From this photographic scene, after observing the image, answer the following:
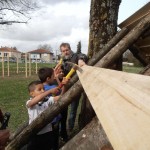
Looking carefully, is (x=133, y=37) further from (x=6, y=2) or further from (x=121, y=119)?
(x=6, y=2)

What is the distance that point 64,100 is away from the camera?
13.8ft

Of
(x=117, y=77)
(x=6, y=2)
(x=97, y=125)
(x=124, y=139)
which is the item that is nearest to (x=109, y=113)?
(x=124, y=139)

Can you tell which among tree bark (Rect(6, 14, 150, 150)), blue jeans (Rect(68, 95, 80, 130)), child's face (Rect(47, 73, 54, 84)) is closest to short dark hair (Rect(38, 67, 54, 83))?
child's face (Rect(47, 73, 54, 84))

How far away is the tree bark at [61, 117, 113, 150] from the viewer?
155 inches

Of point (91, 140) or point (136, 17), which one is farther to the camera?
point (136, 17)

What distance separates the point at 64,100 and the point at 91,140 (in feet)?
1.90

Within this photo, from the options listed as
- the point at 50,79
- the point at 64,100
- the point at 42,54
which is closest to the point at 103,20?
the point at 50,79

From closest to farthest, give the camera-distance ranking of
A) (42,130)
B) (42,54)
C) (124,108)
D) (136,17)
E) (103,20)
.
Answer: (124,108) < (42,130) < (136,17) < (103,20) < (42,54)

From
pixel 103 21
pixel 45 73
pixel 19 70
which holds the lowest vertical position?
pixel 19 70

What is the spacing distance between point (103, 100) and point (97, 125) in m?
2.38

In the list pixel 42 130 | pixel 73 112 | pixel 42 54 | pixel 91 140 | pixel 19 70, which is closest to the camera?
pixel 91 140

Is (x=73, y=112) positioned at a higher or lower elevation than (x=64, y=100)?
lower

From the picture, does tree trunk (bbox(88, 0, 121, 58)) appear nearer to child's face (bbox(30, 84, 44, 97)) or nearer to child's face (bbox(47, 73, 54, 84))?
child's face (bbox(47, 73, 54, 84))

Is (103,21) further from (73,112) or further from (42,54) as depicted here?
(42,54)
